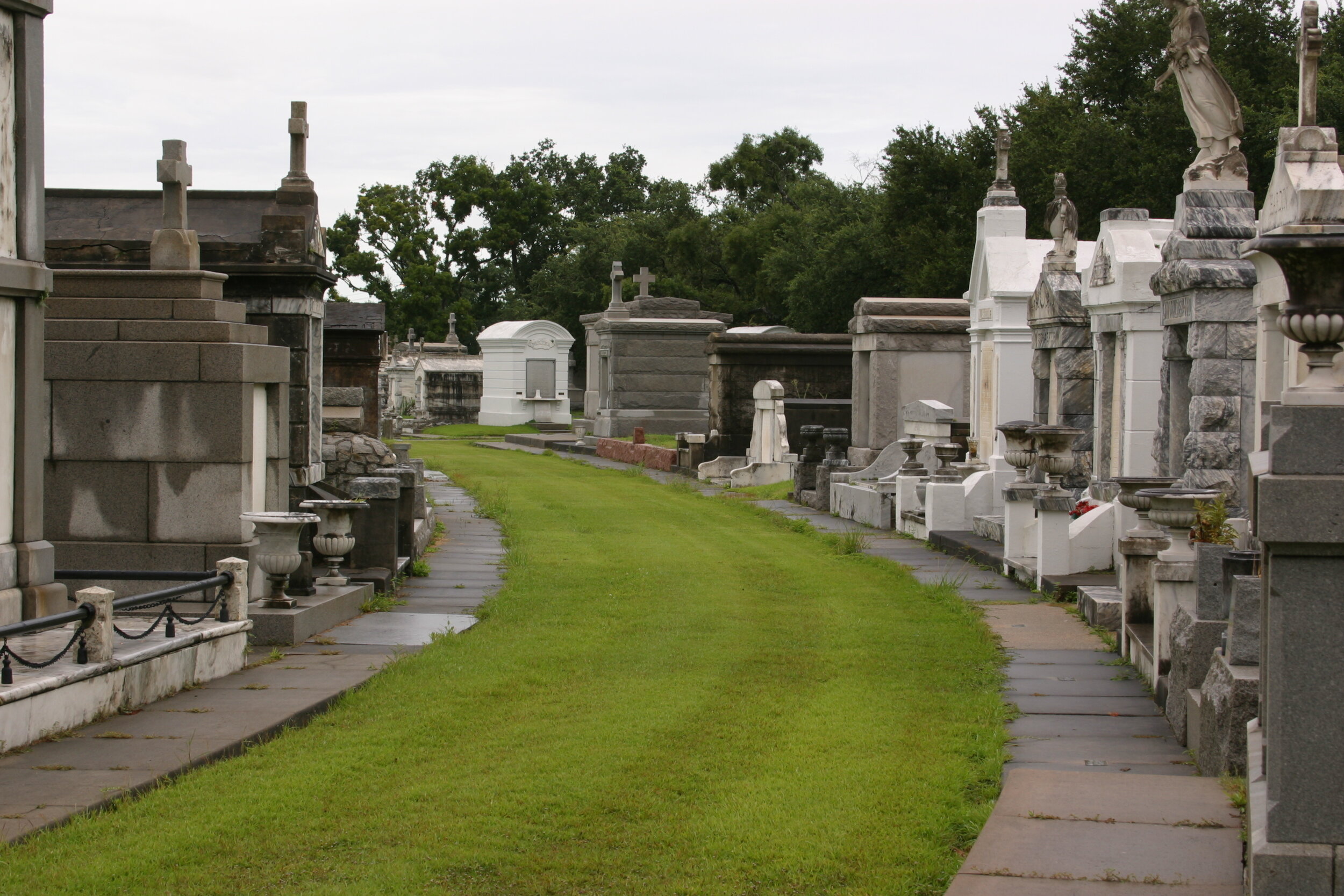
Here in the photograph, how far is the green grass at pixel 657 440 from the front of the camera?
2981cm

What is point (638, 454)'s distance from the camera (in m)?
28.7

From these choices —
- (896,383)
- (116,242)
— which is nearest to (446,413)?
(896,383)

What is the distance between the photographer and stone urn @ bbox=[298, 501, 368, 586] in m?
10.3

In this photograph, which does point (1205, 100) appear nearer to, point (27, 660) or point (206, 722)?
point (206, 722)

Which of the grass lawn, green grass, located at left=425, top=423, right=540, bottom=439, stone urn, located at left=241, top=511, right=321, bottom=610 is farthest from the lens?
green grass, located at left=425, top=423, right=540, bottom=439

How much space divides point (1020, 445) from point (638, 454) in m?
16.4

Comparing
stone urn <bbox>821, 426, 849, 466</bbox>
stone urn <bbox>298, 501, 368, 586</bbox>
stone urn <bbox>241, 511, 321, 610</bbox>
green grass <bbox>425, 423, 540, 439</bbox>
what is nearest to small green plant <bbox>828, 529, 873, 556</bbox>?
stone urn <bbox>821, 426, 849, 466</bbox>

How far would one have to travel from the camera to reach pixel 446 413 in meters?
45.2

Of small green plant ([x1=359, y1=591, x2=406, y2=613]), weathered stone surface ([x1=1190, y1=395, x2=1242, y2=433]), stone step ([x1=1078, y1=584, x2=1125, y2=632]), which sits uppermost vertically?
weathered stone surface ([x1=1190, y1=395, x2=1242, y2=433])

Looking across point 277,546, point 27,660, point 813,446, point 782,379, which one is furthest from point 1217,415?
point 782,379

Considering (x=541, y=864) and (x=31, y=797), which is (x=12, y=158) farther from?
(x=541, y=864)

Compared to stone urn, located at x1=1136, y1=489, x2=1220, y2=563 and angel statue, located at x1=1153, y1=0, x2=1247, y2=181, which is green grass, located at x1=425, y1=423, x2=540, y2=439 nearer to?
angel statue, located at x1=1153, y1=0, x2=1247, y2=181

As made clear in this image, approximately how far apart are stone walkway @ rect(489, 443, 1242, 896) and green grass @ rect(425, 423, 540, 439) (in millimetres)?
31607

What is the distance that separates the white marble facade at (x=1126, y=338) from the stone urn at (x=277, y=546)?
274 inches
